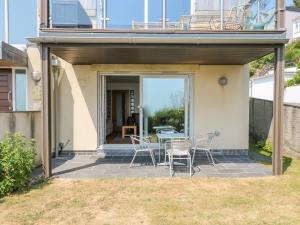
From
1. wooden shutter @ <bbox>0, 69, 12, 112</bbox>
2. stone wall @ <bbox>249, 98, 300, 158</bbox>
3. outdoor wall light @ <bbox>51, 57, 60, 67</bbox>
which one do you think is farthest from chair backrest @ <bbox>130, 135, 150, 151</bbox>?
stone wall @ <bbox>249, 98, 300, 158</bbox>

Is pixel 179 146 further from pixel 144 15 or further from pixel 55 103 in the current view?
pixel 55 103

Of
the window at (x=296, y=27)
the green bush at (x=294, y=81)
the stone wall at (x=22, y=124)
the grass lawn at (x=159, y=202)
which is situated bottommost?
the grass lawn at (x=159, y=202)

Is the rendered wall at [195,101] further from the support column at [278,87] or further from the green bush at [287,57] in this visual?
the green bush at [287,57]

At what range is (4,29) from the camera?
29.6 feet

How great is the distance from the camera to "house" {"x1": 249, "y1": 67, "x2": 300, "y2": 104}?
12.9m

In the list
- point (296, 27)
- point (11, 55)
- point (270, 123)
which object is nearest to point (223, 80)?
point (270, 123)

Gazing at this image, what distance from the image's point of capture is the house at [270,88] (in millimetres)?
12934

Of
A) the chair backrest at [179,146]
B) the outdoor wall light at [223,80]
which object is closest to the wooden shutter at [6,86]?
the chair backrest at [179,146]

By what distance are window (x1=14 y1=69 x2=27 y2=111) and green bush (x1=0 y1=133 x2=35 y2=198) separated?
354 centimetres

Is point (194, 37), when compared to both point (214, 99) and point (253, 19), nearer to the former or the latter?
point (253, 19)

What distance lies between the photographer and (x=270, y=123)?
1101 cm

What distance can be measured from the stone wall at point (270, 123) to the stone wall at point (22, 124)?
7.47 m

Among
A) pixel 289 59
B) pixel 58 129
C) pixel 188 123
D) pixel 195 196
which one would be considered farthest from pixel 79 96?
pixel 289 59

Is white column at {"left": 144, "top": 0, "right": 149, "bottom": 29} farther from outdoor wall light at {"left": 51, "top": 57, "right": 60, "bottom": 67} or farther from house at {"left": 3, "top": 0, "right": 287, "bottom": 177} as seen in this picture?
outdoor wall light at {"left": 51, "top": 57, "right": 60, "bottom": 67}
